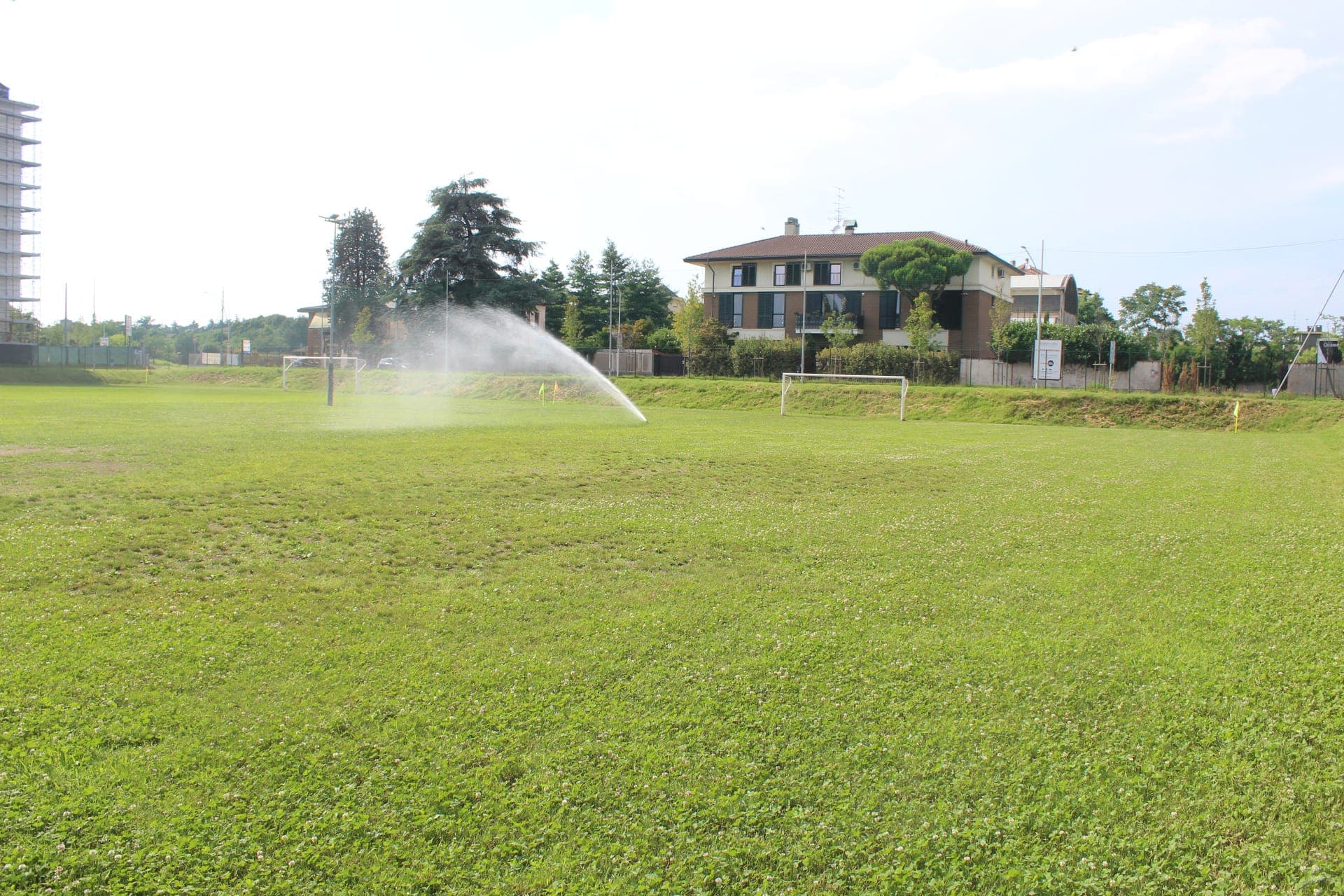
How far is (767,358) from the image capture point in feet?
229

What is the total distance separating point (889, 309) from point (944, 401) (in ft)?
101

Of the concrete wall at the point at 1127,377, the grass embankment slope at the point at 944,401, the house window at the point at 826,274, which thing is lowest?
the grass embankment slope at the point at 944,401

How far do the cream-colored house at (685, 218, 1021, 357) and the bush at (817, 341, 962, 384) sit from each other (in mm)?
9919

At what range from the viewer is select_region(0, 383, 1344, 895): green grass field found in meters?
5.08

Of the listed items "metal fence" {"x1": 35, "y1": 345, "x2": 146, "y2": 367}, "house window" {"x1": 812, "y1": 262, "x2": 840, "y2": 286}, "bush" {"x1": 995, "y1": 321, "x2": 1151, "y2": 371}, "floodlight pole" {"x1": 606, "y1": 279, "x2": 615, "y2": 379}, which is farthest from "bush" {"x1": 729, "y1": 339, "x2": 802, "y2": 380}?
"metal fence" {"x1": 35, "y1": 345, "x2": 146, "y2": 367}

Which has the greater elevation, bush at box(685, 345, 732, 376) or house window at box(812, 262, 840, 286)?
house window at box(812, 262, 840, 286)

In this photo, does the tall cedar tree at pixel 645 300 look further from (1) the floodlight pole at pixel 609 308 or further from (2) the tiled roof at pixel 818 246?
(2) the tiled roof at pixel 818 246

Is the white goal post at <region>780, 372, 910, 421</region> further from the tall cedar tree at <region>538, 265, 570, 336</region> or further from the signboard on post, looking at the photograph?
the tall cedar tree at <region>538, 265, 570, 336</region>

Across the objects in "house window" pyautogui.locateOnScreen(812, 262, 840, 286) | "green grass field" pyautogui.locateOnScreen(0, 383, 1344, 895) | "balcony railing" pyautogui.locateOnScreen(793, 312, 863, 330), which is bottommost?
"green grass field" pyautogui.locateOnScreen(0, 383, 1344, 895)

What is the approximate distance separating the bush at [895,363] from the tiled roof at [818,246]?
1555 cm

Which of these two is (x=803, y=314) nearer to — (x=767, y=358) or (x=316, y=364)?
(x=767, y=358)

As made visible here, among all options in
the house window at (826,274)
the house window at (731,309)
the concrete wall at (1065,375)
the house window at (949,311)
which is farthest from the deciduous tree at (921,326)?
the house window at (731,309)

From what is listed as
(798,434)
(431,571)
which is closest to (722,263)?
(798,434)

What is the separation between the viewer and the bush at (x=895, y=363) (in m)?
62.6
